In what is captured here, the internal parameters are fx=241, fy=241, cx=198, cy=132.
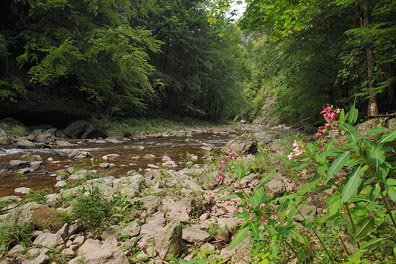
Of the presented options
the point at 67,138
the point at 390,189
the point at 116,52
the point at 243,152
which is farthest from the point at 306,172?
the point at 116,52

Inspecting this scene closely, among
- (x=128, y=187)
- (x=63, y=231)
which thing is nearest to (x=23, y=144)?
(x=128, y=187)

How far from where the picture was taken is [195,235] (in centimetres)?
236

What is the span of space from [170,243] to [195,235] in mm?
344

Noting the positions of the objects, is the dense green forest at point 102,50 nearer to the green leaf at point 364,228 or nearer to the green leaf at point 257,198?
the green leaf at point 257,198

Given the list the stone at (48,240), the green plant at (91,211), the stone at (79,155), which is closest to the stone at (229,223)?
the green plant at (91,211)

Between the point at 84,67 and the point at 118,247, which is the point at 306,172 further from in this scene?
the point at 84,67

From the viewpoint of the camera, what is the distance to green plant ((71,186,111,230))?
2.61 metres

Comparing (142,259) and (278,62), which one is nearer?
(142,259)

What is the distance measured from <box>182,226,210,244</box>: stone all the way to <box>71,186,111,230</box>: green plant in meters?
0.96

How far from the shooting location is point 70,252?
2.20m

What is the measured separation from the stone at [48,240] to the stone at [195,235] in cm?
121

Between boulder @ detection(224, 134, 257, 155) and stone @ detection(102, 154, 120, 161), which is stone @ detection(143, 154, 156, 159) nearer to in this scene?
stone @ detection(102, 154, 120, 161)

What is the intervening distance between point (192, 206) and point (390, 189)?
243cm

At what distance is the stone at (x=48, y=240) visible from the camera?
7.54 feet
